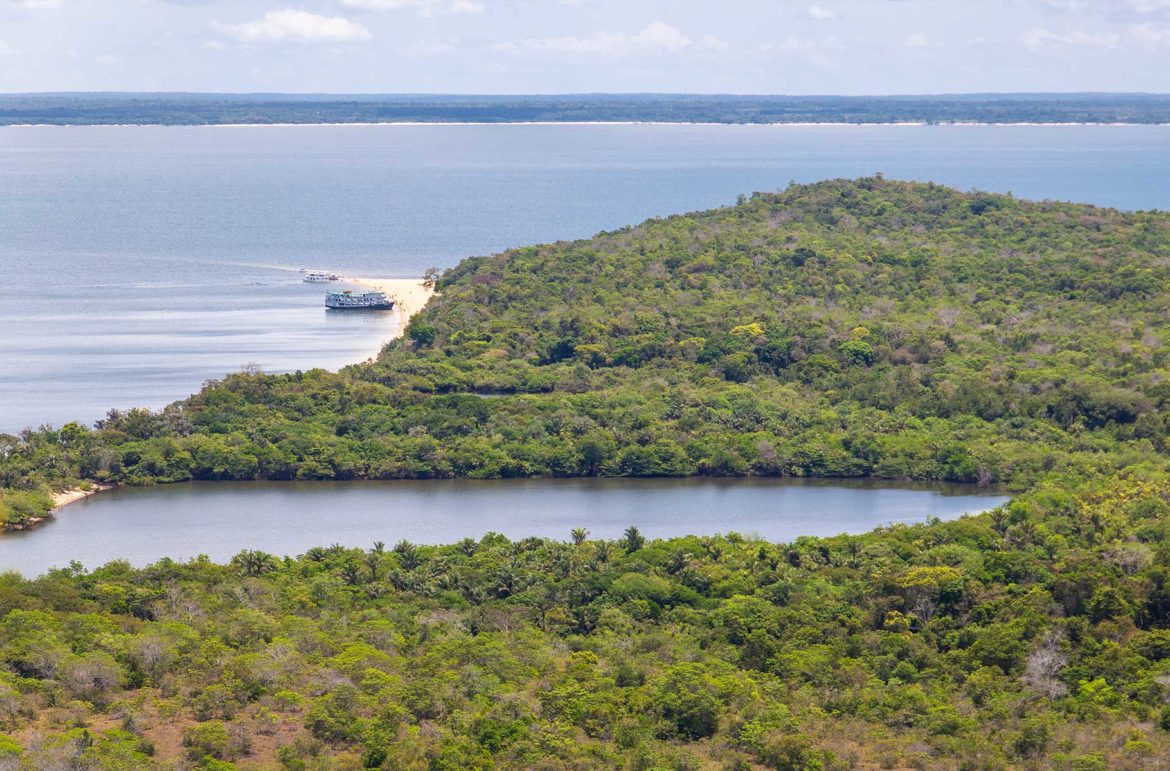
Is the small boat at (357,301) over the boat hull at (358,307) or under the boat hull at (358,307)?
over

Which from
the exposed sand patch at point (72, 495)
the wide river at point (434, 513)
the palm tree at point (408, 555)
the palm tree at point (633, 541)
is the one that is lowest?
the wide river at point (434, 513)

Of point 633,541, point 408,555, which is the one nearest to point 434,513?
point 408,555

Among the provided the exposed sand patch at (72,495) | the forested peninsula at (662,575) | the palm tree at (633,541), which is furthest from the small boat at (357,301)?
the palm tree at (633,541)

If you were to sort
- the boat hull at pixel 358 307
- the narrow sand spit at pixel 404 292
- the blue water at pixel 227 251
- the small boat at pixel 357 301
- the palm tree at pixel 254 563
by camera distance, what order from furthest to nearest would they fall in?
the narrow sand spit at pixel 404 292 < the small boat at pixel 357 301 < the boat hull at pixel 358 307 < the blue water at pixel 227 251 < the palm tree at pixel 254 563

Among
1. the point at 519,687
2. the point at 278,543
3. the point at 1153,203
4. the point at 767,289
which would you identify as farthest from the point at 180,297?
the point at 1153,203

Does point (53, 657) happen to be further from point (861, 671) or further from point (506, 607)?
point (861, 671)

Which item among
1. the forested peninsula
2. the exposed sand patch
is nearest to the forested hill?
the forested peninsula

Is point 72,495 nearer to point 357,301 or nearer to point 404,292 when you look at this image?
point 357,301

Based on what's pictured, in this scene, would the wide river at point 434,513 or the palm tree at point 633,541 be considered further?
the wide river at point 434,513

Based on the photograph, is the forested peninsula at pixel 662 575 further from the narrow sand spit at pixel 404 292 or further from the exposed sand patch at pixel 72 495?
the narrow sand spit at pixel 404 292
